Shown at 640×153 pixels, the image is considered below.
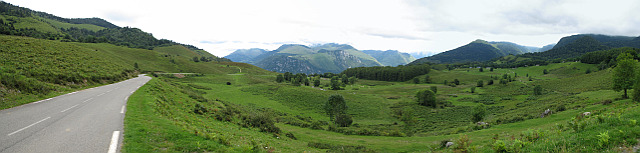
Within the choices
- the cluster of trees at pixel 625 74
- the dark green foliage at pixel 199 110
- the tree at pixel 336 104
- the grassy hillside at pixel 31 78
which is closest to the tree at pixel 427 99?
the tree at pixel 336 104

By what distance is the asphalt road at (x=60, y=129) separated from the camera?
424 inches

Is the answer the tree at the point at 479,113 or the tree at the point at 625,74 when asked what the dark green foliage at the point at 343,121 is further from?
the tree at the point at 625,74

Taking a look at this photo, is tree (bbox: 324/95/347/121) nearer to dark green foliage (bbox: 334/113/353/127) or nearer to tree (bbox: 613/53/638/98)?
dark green foliage (bbox: 334/113/353/127)

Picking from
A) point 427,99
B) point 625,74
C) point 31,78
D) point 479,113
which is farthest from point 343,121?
point 427,99

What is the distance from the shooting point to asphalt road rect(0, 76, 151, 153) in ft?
35.4

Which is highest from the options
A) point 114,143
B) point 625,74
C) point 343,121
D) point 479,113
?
point 625,74

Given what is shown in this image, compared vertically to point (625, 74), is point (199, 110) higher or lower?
lower

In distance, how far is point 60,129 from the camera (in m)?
13.5

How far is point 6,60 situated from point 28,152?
144 ft

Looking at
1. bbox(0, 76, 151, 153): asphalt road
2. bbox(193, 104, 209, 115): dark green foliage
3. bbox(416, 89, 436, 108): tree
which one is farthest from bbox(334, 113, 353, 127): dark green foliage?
bbox(416, 89, 436, 108): tree

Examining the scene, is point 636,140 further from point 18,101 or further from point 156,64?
point 156,64

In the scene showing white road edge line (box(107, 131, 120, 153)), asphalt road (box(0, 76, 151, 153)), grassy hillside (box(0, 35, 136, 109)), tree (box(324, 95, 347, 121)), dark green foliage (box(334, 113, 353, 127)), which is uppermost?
grassy hillside (box(0, 35, 136, 109))

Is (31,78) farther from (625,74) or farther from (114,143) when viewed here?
(625,74)

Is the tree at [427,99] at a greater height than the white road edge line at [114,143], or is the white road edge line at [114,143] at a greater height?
the white road edge line at [114,143]
